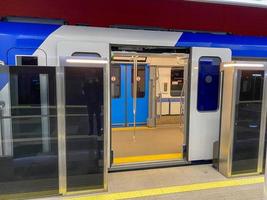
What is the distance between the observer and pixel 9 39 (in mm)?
3334

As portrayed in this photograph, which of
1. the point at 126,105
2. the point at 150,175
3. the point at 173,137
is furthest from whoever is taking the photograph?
the point at 126,105

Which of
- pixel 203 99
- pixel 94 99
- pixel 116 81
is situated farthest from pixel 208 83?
pixel 116 81

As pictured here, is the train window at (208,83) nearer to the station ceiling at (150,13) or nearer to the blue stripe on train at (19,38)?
the station ceiling at (150,13)

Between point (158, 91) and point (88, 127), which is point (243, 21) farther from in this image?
point (88, 127)

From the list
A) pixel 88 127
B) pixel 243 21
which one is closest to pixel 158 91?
pixel 243 21

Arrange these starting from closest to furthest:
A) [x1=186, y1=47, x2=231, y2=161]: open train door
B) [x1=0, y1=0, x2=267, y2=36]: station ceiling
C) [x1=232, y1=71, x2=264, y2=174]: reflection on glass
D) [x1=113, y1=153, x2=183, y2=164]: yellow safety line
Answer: [x1=232, y1=71, x2=264, y2=174]: reflection on glass → [x1=186, y1=47, x2=231, y2=161]: open train door → [x1=113, y1=153, x2=183, y2=164]: yellow safety line → [x1=0, y1=0, x2=267, y2=36]: station ceiling

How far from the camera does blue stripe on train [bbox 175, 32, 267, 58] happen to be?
4004mm

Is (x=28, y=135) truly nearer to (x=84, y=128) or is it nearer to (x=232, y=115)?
(x=84, y=128)

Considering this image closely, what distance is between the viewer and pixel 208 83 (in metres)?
4.07

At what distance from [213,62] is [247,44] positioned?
75 centimetres

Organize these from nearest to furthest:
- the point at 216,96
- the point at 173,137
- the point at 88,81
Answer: the point at 88,81 → the point at 216,96 → the point at 173,137

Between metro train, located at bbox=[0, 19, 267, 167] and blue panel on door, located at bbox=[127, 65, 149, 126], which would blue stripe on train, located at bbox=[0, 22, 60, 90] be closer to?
metro train, located at bbox=[0, 19, 267, 167]

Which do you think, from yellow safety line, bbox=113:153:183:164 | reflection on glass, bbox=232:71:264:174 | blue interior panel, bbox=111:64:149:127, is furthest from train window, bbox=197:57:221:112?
blue interior panel, bbox=111:64:149:127

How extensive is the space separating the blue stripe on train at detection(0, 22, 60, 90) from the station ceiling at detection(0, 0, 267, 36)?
5.01 ft
